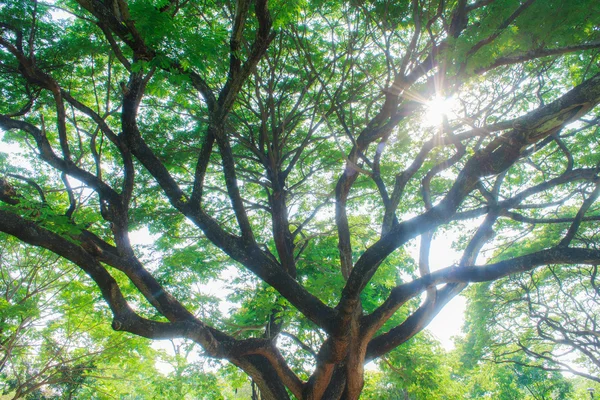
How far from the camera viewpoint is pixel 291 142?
7.31 m

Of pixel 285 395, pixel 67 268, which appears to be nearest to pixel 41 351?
pixel 67 268

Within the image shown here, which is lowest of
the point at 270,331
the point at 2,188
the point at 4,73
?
the point at 270,331

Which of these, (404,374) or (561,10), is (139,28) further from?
(404,374)

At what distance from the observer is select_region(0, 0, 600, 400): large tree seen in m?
3.67

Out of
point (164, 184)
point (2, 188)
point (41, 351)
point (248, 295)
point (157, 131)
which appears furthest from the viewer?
point (41, 351)

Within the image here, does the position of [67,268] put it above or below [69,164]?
above

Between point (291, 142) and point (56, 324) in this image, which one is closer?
point (291, 142)

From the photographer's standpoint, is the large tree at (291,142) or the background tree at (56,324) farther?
the background tree at (56,324)

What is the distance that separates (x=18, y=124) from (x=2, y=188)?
872 mm

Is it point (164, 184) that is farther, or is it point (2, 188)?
point (164, 184)

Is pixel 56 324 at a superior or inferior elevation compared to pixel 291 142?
inferior

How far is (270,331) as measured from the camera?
254 inches

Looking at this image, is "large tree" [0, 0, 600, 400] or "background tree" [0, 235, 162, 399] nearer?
"large tree" [0, 0, 600, 400]

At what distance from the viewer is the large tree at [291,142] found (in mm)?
3674
